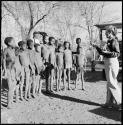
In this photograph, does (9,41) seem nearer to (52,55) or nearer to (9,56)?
(9,56)

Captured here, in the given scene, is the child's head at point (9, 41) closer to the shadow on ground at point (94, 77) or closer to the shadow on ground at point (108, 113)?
the shadow on ground at point (108, 113)

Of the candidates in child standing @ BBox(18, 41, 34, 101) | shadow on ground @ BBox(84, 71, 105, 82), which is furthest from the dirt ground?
shadow on ground @ BBox(84, 71, 105, 82)

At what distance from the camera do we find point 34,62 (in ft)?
26.6

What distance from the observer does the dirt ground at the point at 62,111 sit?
19.8ft

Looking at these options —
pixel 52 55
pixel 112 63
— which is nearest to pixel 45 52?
pixel 52 55

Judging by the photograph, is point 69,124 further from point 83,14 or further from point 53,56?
point 83,14

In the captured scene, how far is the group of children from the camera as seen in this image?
711cm

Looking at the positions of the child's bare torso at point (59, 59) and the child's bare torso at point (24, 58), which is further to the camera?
the child's bare torso at point (59, 59)

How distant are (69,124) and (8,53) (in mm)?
2488

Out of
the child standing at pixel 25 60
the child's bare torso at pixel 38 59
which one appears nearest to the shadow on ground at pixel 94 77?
the child's bare torso at pixel 38 59

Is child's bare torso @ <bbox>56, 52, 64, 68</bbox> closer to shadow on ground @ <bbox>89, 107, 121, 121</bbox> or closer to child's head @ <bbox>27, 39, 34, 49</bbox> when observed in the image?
child's head @ <bbox>27, 39, 34, 49</bbox>

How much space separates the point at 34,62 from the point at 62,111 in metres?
1.91

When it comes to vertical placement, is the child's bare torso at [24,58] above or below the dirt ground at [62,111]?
above

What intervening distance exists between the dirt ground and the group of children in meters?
0.41
